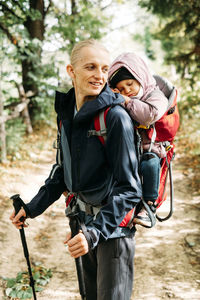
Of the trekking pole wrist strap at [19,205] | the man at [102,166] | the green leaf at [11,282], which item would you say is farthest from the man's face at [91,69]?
the green leaf at [11,282]

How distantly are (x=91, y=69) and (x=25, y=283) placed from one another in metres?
3.08

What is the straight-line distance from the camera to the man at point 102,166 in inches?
64.2

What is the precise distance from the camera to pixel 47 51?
10422 millimetres

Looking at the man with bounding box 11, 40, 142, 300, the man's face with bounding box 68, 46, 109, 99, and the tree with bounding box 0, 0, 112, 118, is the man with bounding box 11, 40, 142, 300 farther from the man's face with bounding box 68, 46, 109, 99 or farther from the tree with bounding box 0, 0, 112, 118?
the tree with bounding box 0, 0, 112, 118

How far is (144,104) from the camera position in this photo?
6.82 feet

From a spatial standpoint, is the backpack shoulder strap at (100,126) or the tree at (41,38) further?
the tree at (41,38)

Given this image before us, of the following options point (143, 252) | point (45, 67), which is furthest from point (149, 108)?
point (45, 67)

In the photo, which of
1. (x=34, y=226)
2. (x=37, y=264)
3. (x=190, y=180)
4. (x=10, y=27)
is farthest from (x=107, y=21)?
(x=37, y=264)

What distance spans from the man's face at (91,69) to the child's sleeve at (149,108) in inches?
13.4

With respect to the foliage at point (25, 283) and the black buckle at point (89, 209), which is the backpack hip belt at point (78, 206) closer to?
the black buckle at point (89, 209)

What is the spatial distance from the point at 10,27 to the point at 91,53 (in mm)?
7061

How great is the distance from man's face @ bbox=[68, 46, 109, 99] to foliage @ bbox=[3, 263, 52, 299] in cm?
278

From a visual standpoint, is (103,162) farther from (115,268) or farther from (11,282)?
(11,282)

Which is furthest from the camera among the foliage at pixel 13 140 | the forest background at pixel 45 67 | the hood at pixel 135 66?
the foliage at pixel 13 140
